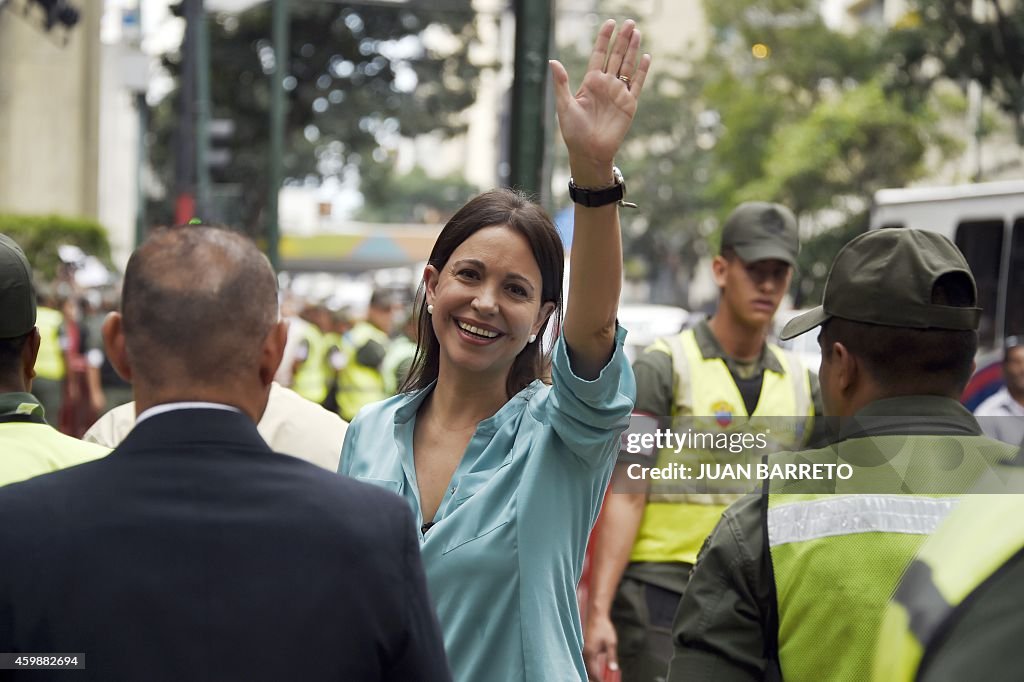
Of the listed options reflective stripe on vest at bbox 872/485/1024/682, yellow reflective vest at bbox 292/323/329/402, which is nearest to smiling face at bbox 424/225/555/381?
reflective stripe on vest at bbox 872/485/1024/682

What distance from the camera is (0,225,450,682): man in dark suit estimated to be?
208 centimetres

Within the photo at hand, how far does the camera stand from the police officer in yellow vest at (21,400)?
300cm

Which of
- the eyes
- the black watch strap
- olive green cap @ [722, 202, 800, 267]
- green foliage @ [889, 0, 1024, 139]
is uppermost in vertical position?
green foliage @ [889, 0, 1024, 139]

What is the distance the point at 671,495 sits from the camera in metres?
4.83

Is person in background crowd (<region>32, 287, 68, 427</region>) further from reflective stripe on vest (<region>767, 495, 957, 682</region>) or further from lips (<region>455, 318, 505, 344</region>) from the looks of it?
reflective stripe on vest (<region>767, 495, 957, 682</region>)

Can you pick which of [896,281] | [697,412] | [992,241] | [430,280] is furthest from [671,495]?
[992,241]

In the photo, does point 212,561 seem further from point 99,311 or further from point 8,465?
point 99,311

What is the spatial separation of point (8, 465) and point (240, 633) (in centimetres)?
110

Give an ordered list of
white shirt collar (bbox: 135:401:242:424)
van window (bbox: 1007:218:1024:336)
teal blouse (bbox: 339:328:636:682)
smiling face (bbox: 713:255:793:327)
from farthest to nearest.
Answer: van window (bbox: 1007:218:1024:336) → smiling face (bbox: 713:255:793:327) → teal blouse (bbox: 339:328:636:682) → white shirt collar (bbox: 135:401:242:424)

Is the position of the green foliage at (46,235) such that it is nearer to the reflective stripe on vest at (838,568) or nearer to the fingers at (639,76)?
the fingers at (639,76)

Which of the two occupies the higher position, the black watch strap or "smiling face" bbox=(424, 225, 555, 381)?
the black watch strap

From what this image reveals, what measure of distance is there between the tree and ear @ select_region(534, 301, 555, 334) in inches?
940

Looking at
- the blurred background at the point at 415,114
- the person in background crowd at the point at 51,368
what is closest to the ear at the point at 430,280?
the blurred background at the point at 415,114

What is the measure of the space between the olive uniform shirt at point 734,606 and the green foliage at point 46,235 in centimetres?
2369
